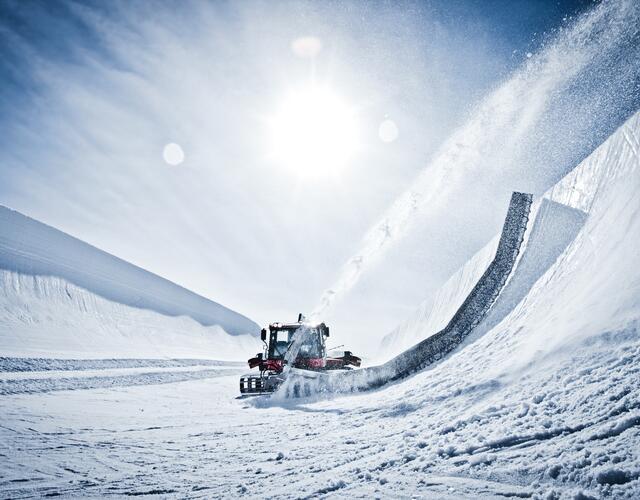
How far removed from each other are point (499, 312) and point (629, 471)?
624 cm

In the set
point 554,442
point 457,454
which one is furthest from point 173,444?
point 554,442

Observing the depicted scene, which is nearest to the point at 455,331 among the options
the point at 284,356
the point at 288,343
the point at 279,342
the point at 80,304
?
the point at 284,356

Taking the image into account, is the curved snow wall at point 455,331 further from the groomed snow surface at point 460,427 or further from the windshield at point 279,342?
the windshield at point 279,342

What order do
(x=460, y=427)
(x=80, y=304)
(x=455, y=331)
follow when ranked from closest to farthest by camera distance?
(x=460, y=427)
(x=455, y=331)
(x=80, y=304)

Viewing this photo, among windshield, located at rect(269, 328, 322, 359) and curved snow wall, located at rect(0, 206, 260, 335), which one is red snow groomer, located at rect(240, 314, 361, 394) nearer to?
windshield, located at rect(269, 328, 322, 359)

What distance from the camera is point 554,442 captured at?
2.59 meters

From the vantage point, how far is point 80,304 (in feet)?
92.6

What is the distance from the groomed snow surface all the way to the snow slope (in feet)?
49.0

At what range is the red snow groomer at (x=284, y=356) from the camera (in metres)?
10.5

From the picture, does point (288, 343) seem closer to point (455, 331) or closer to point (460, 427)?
point (455, 331)

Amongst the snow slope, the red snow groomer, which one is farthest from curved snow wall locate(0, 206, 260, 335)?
the red snow groomer

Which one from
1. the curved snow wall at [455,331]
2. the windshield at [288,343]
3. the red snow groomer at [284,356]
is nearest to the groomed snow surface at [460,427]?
the curved snow wall at [455,331]

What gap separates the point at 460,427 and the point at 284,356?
8.84m

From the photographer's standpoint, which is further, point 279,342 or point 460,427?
point 279,342
